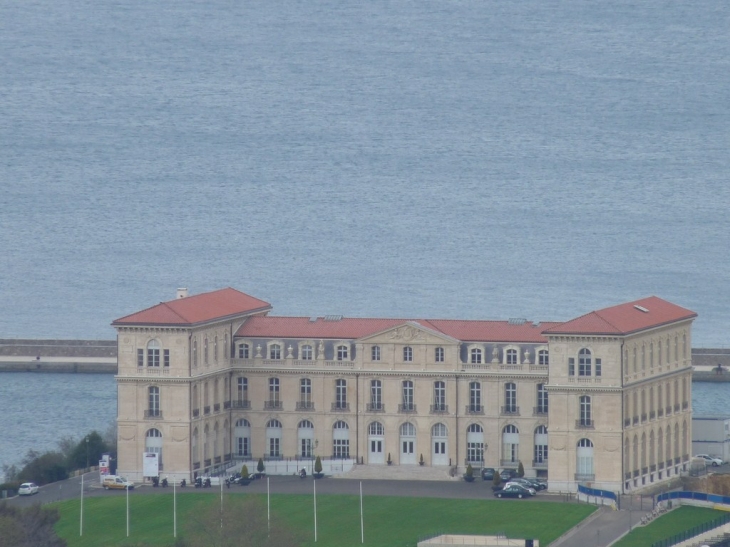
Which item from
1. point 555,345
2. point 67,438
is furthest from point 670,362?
point 67,438

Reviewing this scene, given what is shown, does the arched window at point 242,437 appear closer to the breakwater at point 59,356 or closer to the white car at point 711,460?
the white car at point 711,460

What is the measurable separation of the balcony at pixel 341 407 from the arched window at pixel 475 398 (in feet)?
16.3

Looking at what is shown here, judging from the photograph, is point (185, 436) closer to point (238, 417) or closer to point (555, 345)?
point (238, 417)

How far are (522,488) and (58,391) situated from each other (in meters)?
50.2

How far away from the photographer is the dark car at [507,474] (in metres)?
115

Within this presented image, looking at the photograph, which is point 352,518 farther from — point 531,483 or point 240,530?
point 240,530

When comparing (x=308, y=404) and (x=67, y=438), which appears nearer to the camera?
(x=308, y=404)

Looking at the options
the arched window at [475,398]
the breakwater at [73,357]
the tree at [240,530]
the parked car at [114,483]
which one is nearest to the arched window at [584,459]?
the arched window at [475,398]

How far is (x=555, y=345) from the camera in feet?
372

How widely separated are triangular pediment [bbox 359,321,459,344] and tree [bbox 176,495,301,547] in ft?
61.4

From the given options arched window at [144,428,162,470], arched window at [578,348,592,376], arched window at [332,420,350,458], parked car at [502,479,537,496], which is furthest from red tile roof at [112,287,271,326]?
arched window at [578,348,592,376]

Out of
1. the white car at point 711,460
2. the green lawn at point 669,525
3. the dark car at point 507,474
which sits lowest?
the green lawn at point 669,525

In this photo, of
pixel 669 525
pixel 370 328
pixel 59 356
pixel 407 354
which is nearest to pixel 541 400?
pixel 407 354

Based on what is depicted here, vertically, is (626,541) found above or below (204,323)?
below
